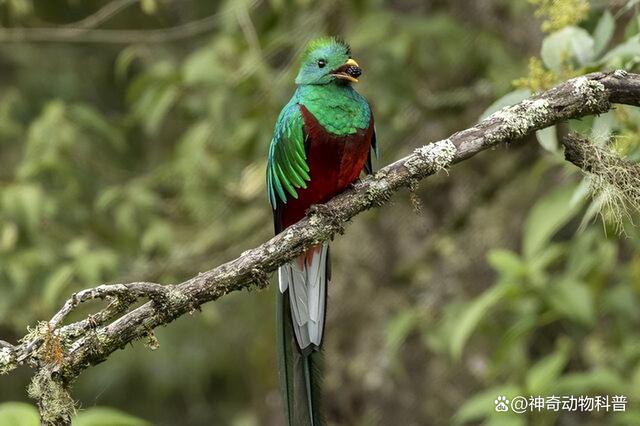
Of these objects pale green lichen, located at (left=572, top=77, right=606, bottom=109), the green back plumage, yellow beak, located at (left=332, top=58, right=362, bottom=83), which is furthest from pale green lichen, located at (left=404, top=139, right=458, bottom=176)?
yellow beak, located at (left=332, top=58, right=362, bottom=83)

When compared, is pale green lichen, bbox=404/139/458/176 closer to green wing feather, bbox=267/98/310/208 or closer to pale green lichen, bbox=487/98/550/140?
pale green lichen, bbox=487/98/550/140

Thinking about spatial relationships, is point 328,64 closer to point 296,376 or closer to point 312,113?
point 312,113

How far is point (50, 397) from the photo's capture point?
7.11 feet

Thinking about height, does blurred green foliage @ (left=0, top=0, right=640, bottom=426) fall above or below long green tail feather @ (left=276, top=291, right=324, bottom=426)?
above

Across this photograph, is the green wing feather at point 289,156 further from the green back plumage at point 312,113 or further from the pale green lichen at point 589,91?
the pale green lichen at point 589,91

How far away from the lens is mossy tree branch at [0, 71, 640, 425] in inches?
85.9

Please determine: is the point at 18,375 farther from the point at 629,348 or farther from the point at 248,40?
the point at 629,348

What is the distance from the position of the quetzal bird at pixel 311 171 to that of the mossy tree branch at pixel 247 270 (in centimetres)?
21

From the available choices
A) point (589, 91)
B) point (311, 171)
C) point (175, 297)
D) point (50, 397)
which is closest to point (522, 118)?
point (589, 91)

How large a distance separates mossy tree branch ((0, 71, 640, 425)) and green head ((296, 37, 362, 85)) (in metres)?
0.47

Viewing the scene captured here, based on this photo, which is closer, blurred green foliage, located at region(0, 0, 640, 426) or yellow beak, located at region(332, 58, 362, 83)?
yellow beak, located at region(332, 58, 362, 83)

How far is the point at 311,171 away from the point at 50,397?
3.43 ft

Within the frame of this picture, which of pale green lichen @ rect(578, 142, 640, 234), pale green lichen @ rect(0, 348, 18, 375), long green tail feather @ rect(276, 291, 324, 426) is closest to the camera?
pale green lichen @ rect(0, 348, 18, 375)

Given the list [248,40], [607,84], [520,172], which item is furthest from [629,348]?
[248,40]
